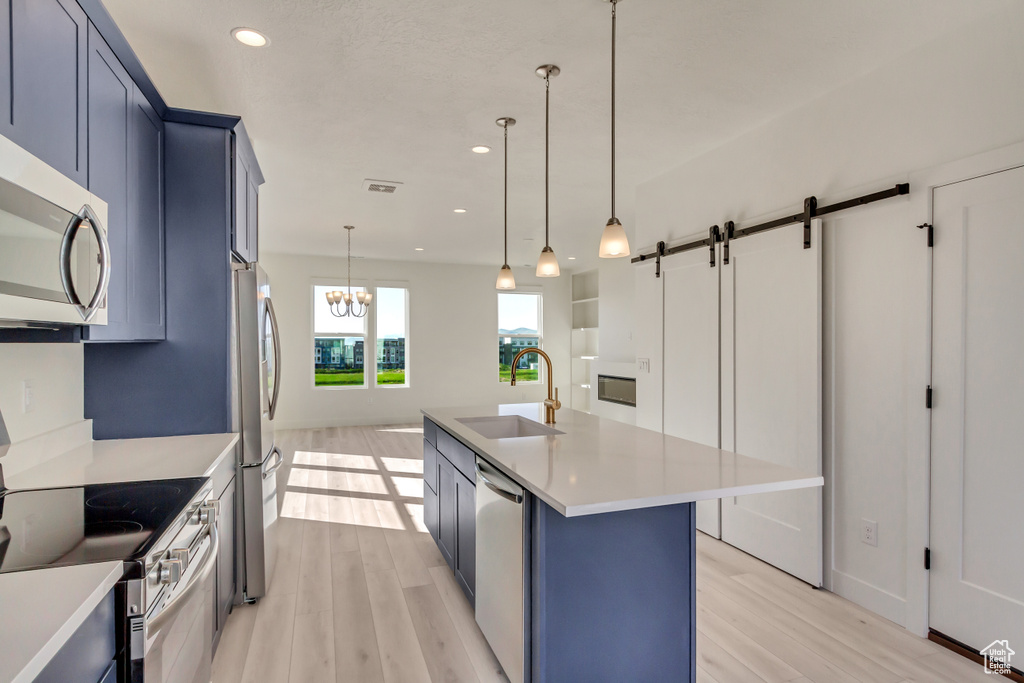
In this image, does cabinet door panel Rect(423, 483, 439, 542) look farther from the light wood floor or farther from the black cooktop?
the black cooktop

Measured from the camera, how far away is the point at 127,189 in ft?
→ 6.82

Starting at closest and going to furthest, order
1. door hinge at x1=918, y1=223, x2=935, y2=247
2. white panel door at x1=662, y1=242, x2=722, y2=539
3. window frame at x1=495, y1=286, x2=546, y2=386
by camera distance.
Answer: door hinge at x1=918, y1=223, x2=935, y2=247
white panel door at x1=662, y1=242, x2=722, y2=539
window frame at x1=495, y1=286, x2=546, y2=386

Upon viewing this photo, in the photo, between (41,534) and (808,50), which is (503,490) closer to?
(41,534)

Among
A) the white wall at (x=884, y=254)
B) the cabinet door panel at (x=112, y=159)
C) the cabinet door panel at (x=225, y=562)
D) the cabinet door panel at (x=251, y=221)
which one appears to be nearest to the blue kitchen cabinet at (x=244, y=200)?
the cabinet door panel at (x=251, y=221)

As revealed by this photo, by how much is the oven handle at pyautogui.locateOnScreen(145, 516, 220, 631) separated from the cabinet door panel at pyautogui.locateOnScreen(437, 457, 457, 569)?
4.11 ft

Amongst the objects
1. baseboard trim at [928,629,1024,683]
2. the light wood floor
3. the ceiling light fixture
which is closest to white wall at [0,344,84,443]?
the light wood floor

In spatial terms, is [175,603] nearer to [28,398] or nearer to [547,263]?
[28,398]

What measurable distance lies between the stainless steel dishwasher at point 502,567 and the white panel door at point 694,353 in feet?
6.46

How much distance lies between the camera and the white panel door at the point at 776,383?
2896 mm

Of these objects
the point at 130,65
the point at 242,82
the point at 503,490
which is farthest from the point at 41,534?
the point at 242,82

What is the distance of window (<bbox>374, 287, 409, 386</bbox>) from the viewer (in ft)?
27.9

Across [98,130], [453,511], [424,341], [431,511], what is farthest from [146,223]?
[424,341]

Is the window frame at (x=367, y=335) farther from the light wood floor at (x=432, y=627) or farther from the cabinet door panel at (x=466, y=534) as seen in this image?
the cabinet door panel at (x=466, y=534)

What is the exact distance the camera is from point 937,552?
7.70ft
